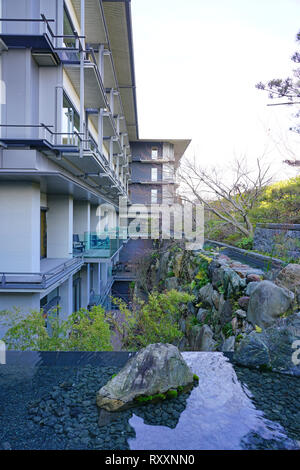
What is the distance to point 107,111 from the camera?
15.6 m

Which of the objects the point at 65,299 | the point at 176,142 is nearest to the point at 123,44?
the point at 65,299

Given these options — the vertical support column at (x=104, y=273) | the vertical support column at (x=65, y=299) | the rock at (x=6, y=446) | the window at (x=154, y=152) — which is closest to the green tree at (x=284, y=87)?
the vertical support column at (x=65, y=299)

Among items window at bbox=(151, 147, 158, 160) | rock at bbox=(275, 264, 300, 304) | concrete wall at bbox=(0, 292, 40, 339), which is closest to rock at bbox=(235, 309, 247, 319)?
rock at bbox=(275, 264, 300, 304)

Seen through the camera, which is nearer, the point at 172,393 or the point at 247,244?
the point at 172,393

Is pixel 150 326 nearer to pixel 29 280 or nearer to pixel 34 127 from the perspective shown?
pixel 29 280

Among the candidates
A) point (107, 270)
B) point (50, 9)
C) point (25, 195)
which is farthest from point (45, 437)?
point (107, 270)

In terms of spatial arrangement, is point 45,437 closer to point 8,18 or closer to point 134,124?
point 8,18

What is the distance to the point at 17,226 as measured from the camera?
956cm

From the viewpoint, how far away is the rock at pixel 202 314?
834cm

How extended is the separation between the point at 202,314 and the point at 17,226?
607cm

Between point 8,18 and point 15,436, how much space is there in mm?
10256

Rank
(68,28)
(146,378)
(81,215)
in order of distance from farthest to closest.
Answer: (81,215)
(68,28)
(146,378)

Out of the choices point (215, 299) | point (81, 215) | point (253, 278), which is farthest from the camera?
point (81, 215)

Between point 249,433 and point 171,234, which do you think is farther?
point 171,234
